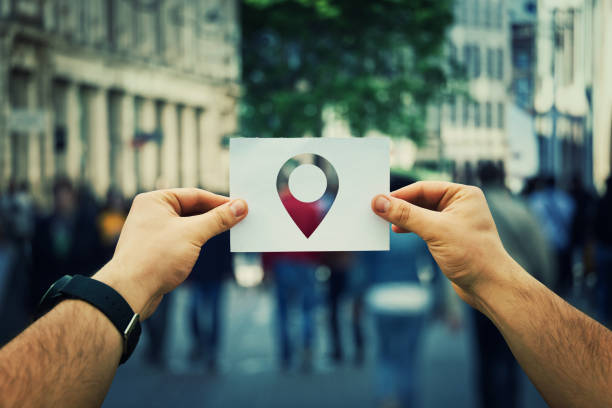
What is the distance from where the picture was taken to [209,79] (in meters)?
25.6

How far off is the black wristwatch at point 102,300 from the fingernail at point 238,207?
317 mm

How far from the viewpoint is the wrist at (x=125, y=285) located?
5.36 ft

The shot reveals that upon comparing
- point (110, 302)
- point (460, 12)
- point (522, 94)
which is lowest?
point (110, 302)

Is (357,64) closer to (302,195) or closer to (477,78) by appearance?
(477,78)

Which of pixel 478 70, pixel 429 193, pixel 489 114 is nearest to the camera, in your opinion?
pixel 429 193

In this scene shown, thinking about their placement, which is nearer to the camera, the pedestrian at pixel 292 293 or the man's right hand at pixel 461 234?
the man's right hand at pixel 461 234

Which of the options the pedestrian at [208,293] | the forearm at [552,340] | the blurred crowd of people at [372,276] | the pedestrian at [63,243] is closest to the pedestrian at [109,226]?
the blurred crowd of people at [372,276]

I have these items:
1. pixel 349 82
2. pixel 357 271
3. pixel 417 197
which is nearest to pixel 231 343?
pixel 357 271

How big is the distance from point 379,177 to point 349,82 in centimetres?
1656

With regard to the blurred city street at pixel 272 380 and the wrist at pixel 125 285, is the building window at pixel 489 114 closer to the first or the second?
the blurred city street at pixel 272 380

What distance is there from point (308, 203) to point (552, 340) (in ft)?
2.09

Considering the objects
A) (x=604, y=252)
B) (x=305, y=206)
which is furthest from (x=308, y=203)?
(x=604, y=252)

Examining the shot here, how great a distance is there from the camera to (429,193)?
1.81 metres

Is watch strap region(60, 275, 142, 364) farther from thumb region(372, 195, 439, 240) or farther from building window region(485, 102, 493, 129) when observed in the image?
building window region(485, 102, 493, 129)
